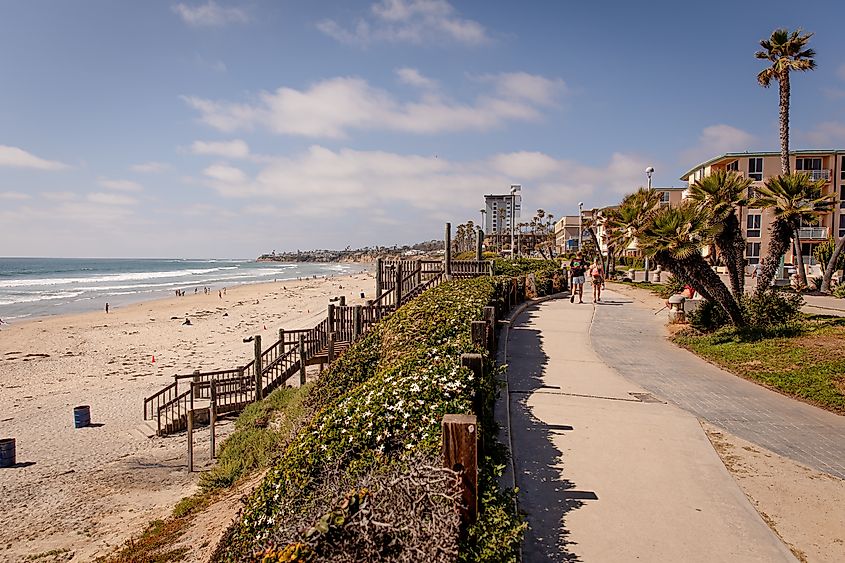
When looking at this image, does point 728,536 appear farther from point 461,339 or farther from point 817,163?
point 817,163

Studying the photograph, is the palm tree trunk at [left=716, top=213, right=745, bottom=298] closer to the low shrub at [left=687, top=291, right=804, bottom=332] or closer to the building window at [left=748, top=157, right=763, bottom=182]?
the low shrub at [left=687, top=291, right=804, bottom=332]

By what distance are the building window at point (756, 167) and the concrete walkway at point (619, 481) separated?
43.5m

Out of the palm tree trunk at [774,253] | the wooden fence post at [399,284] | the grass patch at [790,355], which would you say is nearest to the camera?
the grass patch at [790,355]

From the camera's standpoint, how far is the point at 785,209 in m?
14.8

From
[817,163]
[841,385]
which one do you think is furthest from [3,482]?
[817,163]

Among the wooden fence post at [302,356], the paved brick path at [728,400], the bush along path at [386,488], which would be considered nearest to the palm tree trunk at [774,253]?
the paved brick path at [728,400]

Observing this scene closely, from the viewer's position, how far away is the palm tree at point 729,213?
14.4m

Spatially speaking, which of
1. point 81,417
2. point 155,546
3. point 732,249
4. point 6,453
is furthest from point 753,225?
A: point 6,453

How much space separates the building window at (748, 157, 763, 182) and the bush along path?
157 feet

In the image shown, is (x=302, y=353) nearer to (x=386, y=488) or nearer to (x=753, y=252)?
(x=386, y=488)

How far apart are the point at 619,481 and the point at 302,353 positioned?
12.7 m

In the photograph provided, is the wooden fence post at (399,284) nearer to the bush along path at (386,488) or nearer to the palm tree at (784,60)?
the bush along path at (386,488)

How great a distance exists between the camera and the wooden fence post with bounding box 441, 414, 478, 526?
3.67 meters

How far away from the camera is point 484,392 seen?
5.68 metres
